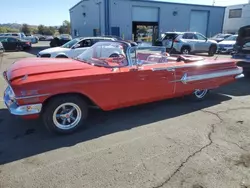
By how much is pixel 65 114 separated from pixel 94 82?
2.39ft

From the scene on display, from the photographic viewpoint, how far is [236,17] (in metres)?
42.7

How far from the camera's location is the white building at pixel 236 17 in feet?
133

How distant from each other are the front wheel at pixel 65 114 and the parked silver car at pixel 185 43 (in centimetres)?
1207

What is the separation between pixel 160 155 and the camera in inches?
125

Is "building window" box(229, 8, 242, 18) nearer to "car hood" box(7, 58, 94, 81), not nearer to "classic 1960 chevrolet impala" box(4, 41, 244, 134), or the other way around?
"classic 1960 chevrolet impala" box(4, 41, 244, 134)

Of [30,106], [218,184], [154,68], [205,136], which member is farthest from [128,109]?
[218,184]

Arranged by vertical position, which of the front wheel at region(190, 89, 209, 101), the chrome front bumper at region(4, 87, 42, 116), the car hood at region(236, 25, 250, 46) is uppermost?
the car hood at region(236, 25, 250, 46)

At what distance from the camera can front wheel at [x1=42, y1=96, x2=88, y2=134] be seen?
352 cm

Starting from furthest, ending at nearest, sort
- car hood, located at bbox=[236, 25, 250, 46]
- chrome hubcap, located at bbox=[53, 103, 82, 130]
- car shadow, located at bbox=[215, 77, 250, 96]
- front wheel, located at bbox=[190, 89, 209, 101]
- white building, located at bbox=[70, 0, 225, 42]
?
1. white building, located at bbox=[70, 0, 225, 42]
2. car hood, located at bbox=[236, 25, 250, 46]
3. car shadow, located at bbox=[215, 77, 250, 96]
4. front wheel, located at bbox=[190, 89, 209, 101]
5. chrome hubcap, located at bbox=[53, 103, 82, 130]

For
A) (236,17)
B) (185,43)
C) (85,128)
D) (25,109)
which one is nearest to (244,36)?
(185,43)

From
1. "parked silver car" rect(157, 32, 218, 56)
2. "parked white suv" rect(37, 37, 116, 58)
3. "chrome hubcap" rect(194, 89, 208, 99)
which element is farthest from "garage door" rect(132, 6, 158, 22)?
"chrome hubcap" rect(194, 89, 208, 99)

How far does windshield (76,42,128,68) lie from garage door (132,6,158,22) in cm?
2209

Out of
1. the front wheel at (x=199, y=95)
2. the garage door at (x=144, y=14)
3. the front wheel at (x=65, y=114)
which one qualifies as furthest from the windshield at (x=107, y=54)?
the garage door at (x=144, y=14)

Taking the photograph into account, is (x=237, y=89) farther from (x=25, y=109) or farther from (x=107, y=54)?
(x=25, y=109)
